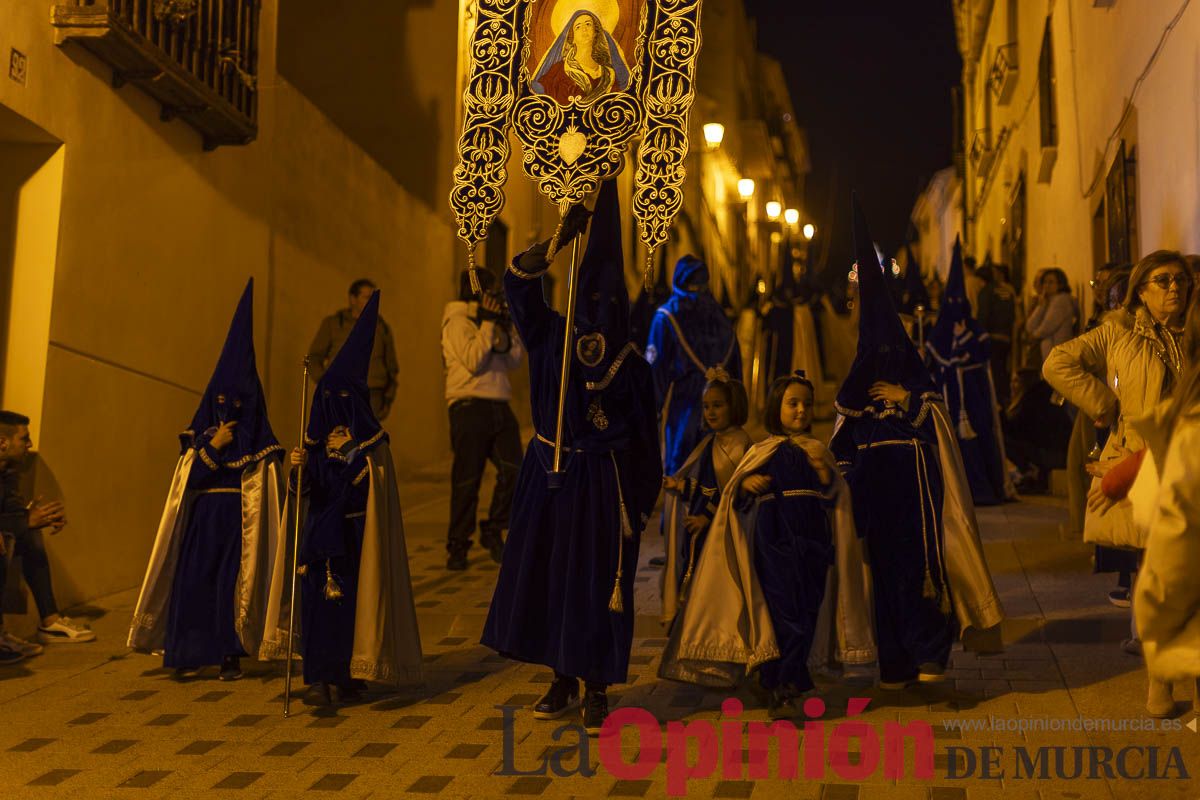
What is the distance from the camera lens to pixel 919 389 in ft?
19.3

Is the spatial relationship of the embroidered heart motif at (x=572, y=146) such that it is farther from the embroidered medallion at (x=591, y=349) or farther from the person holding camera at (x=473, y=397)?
the person holding camera at (x=473, y=397)

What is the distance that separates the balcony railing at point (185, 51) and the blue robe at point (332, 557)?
3755 millimetres

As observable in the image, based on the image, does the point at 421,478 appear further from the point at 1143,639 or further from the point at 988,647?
the point at 1143,639

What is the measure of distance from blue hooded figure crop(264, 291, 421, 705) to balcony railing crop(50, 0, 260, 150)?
3401mm

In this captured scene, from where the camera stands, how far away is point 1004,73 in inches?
859

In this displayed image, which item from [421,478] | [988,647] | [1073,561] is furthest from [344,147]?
[988,647]

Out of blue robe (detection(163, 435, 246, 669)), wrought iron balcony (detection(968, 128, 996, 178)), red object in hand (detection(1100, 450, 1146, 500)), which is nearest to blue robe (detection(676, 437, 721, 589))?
blue robe (detection(163, 435, 246, 669))

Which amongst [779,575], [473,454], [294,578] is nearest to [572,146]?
[779,575]

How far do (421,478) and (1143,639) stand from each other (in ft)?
39.8

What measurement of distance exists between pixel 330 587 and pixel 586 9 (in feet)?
10.4

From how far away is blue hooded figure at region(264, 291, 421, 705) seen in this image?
580 cm

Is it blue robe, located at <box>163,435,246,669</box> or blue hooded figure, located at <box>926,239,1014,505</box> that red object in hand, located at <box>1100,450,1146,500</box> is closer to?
blue robe, located at <box>163,435,246,669</box>

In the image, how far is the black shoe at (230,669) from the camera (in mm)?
6430

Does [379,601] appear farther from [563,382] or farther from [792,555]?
[792,555]
